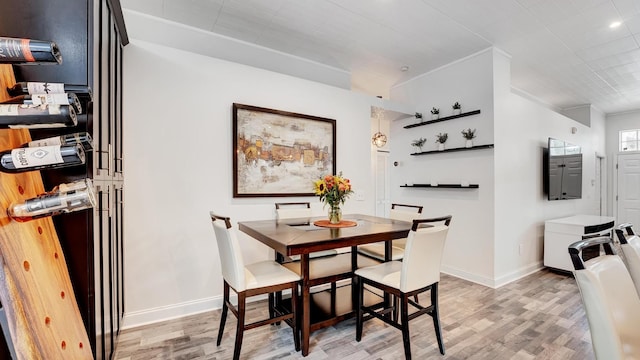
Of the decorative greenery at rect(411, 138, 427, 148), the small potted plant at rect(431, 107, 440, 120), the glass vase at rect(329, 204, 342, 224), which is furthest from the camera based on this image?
the decorative greenery at rect(411, 138, 427, 148)

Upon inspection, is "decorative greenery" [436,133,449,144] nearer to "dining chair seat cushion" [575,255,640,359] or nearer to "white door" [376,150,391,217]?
"white door" [376,150,391,217]

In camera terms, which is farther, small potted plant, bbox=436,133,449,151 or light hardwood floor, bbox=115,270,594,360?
small potted plant, bbox=436,133,449,151

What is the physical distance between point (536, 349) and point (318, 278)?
1.77m

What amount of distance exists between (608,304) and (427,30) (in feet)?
10.2

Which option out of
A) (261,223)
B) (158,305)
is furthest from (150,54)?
(158,305)

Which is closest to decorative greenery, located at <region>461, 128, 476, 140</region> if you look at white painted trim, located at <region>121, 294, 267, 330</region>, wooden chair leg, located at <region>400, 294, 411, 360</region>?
wooden chair leg, located at <region>400, 294, 411, 360</region>

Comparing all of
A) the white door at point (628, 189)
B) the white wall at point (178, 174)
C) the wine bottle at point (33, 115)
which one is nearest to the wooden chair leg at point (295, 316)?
the white wall at point (178, 174)

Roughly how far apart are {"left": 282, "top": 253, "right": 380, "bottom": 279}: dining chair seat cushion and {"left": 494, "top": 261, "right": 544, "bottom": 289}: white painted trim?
1921mm

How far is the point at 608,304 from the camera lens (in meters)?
1.07

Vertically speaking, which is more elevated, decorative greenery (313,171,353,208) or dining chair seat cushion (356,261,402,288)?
decorative greenery (313,171,353,208)

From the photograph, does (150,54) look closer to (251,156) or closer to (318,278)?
(251,156)

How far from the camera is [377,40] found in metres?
3.54

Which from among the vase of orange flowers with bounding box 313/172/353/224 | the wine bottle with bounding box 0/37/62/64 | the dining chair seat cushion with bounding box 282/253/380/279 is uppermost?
the wine bottle with bounding box 0/37/62/64

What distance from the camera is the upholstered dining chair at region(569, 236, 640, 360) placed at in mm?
1033
